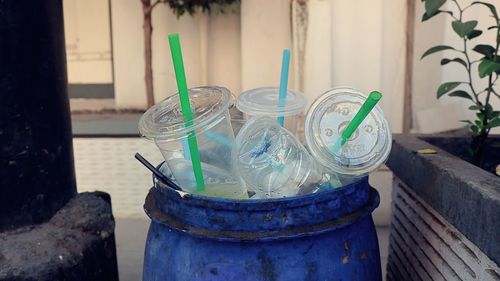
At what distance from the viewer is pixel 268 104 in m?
1.39

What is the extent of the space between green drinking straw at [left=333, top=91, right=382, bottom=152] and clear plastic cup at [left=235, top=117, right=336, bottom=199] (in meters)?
0.07

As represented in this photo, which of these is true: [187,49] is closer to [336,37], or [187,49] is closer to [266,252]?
[336,37]

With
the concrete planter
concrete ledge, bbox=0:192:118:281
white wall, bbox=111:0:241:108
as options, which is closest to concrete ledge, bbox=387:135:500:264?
the concrete planter

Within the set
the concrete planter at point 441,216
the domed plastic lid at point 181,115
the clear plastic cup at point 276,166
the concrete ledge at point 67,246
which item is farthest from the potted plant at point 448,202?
the concrete ledge at point 67,246

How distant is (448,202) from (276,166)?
42 cm

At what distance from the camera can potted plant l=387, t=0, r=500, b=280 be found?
114 centimetres

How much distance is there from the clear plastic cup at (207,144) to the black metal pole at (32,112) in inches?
15.2

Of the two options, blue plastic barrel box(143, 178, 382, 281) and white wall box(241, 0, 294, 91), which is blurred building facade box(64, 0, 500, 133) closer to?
white wall box(241, 0, 294, 91)

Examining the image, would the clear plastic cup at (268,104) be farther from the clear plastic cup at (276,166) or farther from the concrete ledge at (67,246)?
the concrete ledge at (67,246)

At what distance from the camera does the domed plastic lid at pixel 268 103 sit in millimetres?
1353

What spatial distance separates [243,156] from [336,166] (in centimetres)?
21

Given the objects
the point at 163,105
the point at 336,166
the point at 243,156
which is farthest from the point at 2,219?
the point at 336,166

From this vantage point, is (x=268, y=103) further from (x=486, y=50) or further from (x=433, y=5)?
(x=486, y=50)

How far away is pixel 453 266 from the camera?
131 centimetres
